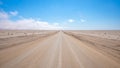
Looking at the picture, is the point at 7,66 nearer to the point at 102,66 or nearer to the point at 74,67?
the point at 74,67

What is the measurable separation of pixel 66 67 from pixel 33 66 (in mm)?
1666

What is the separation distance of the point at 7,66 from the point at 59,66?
2.61 metres

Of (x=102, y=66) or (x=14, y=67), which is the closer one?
(x=14, y=67)

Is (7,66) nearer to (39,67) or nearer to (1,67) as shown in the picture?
(1,67)

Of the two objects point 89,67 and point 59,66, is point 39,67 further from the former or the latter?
point 89,67

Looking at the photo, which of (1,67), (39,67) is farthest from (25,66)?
(1,67)

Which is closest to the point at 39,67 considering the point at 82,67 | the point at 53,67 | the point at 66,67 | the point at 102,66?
the point at 53,67

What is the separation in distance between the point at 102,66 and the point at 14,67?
4.47 metres

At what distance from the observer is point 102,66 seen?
5.17 metres

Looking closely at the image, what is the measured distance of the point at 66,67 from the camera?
4922mm

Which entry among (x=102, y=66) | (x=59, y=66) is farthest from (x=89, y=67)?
(x=59, y=66)

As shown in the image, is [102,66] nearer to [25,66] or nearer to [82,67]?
[82,67]

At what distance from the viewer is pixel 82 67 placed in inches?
195

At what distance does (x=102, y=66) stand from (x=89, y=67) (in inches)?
30.1
